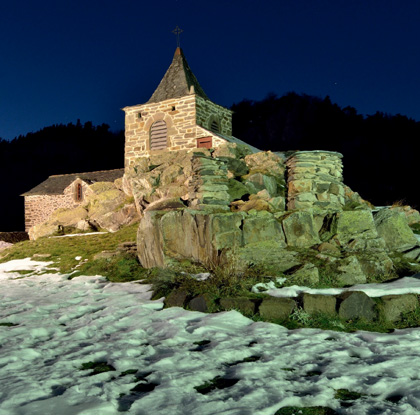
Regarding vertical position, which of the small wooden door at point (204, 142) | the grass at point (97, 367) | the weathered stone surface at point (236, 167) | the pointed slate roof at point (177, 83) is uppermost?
the pointed slate roof at point (177, 83)

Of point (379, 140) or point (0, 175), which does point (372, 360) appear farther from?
point (0, 175)

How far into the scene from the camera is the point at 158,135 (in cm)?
2272

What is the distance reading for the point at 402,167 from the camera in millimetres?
36750

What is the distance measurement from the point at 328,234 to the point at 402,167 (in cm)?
3258

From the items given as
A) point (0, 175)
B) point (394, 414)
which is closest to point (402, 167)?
point (394, 414)

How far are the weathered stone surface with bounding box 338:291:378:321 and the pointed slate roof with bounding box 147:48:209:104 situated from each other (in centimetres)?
1855

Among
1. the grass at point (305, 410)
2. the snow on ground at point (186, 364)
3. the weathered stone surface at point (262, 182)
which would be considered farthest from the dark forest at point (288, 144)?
the grass at point (305, 410)

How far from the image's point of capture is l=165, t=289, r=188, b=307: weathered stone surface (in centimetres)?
620

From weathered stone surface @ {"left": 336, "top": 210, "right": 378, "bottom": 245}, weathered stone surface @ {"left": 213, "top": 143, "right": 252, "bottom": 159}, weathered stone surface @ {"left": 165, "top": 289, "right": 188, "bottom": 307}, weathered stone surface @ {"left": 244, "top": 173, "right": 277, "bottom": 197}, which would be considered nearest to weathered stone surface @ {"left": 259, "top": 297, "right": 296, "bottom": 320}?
weathered stone surface @ {"left": 165, "top": 289, "right": 188, "bottom": 307}

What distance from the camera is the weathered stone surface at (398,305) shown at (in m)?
5.39

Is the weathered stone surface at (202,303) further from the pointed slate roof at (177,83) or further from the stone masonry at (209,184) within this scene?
the pointed slate roof at (177,83)

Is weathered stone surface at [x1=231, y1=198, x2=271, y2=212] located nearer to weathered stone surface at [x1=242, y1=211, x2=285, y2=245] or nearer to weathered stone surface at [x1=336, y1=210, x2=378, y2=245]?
weathered stone surface at [x1=242, y1=211, x2=285, y2=245]

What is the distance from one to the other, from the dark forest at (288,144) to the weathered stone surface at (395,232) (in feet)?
64.6

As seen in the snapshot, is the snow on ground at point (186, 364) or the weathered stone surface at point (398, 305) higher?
the weathered stone surface at point (398, 305)
